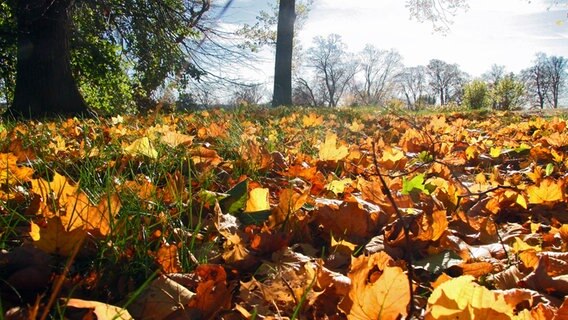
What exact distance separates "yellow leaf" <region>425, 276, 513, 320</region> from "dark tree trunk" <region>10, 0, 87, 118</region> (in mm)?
6965

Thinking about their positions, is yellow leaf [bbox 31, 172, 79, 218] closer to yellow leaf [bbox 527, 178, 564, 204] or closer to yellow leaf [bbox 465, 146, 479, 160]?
yellow leaf [bbox 527, 178, 564, 204]

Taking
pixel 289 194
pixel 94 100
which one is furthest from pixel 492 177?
pixel 94 100

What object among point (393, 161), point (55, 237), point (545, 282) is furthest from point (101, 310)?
point (393, 161)

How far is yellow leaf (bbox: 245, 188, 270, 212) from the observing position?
1331 mm

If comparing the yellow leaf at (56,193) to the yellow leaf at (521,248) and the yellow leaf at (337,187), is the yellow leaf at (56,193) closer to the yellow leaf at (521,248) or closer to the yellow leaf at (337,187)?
the yellow leaf at (337,187)

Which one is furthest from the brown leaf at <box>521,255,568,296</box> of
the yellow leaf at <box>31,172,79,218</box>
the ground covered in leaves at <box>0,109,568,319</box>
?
the yellow leaf at <box>31,172,79,218</box>

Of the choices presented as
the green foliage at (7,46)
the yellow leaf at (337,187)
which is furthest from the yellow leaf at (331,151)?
the green foliage at (7,46)

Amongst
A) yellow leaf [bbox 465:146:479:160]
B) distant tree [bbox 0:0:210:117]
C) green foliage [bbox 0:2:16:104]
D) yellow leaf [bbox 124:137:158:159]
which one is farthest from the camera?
green foliage [bbox 0:2:16:104]

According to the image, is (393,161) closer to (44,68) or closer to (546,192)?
(546,192)

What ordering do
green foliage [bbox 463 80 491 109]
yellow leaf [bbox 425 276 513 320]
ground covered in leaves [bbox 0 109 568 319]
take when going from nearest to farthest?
yellow leaf [bbox 425 276 513 320]
ground covered in leaves [bbox 0 109 568 319]
green foliage [bbox 463 80 491 109]

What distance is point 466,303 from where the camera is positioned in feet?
2.09

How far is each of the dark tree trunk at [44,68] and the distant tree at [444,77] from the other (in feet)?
265

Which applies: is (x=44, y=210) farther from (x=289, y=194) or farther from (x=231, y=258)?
(x=289, y=194)

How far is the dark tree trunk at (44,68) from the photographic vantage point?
6688 millimetres
